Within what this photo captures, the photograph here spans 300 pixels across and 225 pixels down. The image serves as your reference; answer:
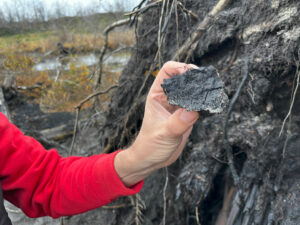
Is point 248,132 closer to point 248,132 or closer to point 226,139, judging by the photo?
point 248,132

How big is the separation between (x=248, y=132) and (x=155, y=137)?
787mm

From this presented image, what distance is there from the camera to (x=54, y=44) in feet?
28.1

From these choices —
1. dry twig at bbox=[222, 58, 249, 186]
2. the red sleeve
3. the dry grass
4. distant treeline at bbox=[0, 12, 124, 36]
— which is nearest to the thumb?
the red sleeve

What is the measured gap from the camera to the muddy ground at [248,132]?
1181mm

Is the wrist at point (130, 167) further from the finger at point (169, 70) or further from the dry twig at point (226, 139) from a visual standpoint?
the dry twig at point (226, 139)

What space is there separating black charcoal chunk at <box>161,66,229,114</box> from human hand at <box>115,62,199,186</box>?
0.13 feet

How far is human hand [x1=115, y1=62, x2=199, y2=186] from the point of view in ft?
2.59

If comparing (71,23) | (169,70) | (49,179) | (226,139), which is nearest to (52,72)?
(71,23)

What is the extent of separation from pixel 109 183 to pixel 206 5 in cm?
164

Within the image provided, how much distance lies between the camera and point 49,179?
3.42 feet

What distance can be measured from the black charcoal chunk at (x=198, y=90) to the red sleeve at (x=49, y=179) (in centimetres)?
43

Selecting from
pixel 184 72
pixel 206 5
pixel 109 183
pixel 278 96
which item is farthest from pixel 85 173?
pixel 206 5

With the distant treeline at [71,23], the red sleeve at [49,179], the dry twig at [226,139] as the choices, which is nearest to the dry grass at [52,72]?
the distant treeline at [71,23]

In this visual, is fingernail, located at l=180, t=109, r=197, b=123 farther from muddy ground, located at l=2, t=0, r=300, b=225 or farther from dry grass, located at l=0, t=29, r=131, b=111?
dry grass, located at l=0, t=29, r=131, b=111
